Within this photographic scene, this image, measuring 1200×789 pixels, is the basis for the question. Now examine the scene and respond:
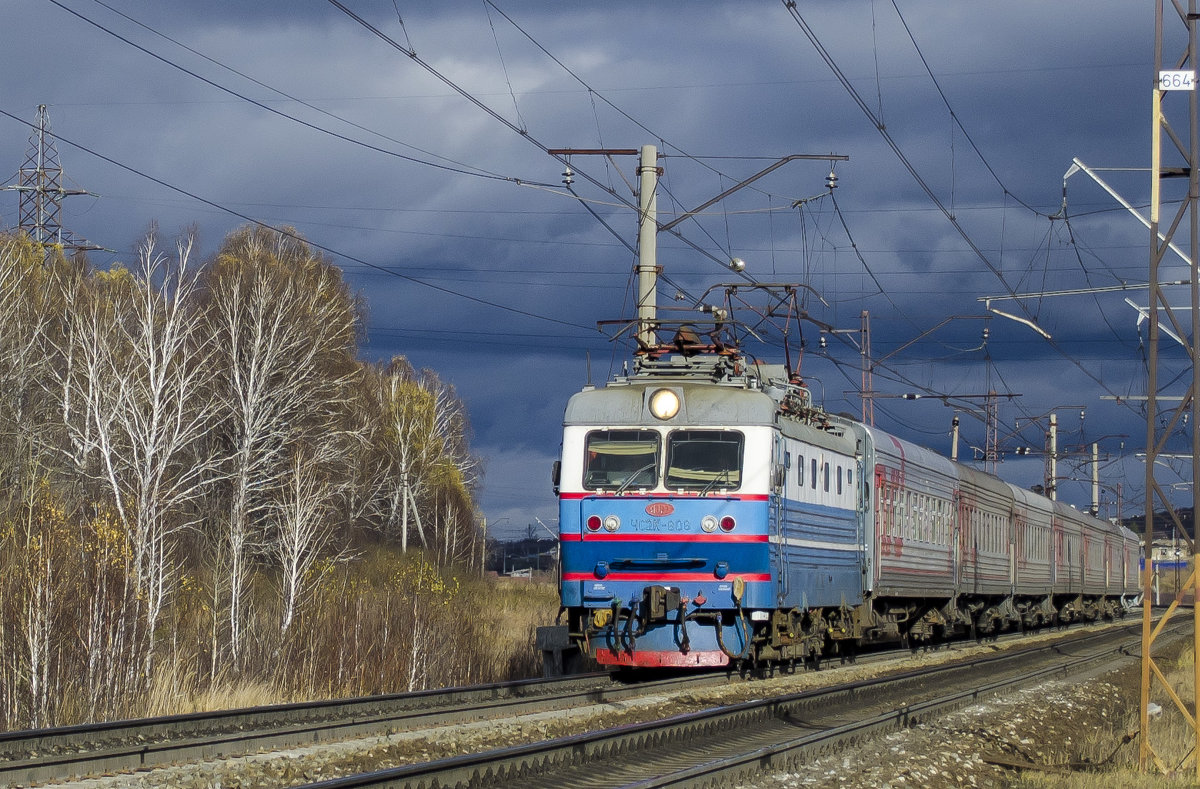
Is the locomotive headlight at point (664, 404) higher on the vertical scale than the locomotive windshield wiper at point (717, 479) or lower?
higher

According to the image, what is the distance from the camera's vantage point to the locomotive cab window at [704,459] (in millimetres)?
17484

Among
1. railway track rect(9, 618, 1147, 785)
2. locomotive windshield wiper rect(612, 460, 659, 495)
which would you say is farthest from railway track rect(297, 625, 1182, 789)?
locomotive windshield wiper rect(612, 460, 659, 495)

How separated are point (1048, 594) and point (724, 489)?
87.1 feet

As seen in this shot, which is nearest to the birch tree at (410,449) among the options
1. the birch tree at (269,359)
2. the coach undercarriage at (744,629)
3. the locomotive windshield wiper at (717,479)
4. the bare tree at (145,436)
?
the birch tree at (269,359)

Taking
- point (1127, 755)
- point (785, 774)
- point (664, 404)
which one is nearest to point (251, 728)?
point (785, 774)

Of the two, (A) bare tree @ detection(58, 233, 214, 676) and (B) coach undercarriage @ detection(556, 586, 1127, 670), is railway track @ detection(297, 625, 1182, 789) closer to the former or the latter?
(B) coach undercarriage @ detection(556, 586, 1127, 670)

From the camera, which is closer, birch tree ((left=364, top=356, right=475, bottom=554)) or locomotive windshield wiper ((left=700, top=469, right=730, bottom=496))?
locomotive windshield wiper ((left=700, top=469, right=730, bottom=496))

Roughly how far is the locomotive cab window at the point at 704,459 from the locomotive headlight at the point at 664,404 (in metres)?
0.26

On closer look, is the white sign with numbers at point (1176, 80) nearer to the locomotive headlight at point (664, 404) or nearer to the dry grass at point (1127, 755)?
the dry grass at point (1127, 755)

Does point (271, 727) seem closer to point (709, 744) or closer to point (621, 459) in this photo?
point (709, 744)

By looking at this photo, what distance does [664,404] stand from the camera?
58.7ft

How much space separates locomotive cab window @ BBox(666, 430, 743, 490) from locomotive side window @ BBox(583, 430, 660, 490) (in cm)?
22

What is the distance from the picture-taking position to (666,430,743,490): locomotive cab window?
17.5m

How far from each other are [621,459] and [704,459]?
40.9 inches
